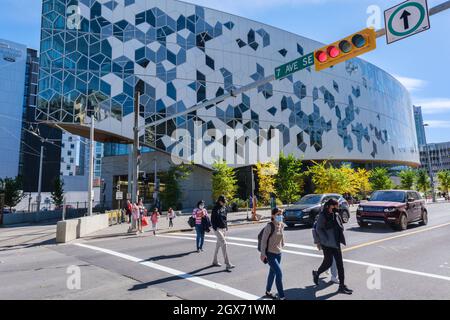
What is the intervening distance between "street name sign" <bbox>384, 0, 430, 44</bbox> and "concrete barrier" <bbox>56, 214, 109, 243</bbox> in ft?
47.6

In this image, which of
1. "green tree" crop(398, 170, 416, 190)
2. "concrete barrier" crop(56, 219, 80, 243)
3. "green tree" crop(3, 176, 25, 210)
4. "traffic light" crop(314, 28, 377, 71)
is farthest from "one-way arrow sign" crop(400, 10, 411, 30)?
"green tree" crop(398, 170, 416, 190)

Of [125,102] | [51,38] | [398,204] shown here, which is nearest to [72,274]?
[398,204]

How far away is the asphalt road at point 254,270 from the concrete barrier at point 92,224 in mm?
3385

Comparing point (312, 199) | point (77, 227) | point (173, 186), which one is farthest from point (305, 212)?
point (173, 186)

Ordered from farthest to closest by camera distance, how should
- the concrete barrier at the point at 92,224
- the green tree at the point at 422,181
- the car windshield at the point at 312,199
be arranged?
the green tree at the point at 422,181
the car windshield at the point at 312,199
the concrete barrier at the point at 92,224

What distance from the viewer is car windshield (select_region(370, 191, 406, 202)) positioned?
14.3m

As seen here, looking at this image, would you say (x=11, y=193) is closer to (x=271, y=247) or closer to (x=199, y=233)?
(x=199, y=233)

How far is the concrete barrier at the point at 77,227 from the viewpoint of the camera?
45.4 feet

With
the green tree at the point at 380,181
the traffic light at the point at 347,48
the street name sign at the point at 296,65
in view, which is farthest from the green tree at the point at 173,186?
the green tree at the point at 380,181

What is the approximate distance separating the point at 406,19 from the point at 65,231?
14.9m

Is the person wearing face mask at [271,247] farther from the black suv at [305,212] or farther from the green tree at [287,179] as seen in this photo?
the green tree at [287,179]
